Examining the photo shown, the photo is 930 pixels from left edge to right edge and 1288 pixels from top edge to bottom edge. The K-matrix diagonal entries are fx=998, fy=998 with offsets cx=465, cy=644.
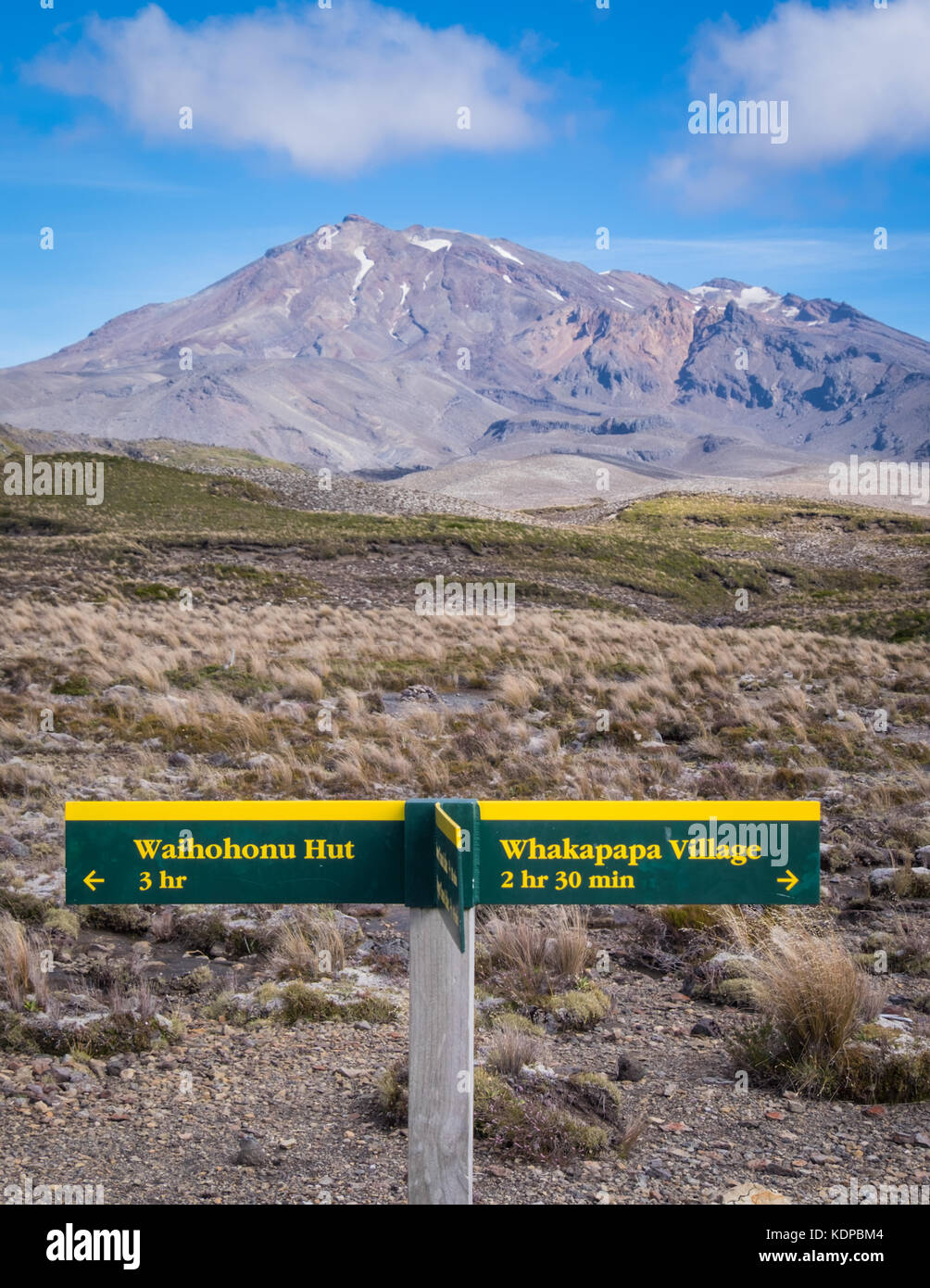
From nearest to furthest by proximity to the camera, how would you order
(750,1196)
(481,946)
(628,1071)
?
(750,1196), (628,1071), (481,946)

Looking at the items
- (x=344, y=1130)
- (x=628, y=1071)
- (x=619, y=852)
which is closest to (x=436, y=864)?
(x=619, y=852)

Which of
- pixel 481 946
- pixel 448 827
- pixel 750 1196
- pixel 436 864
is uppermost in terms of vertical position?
pixel 448 827

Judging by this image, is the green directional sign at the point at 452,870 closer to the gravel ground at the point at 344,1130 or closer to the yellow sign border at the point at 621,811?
the yellow sign border at the point at 621,811

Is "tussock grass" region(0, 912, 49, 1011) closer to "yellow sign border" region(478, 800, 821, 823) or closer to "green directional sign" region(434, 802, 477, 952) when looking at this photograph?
"green directional sign" region(434, 802, 477, 952)

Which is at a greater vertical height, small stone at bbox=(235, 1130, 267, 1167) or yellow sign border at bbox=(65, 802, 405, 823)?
yellow sign border at bbox=(65, 802, 405, 823)

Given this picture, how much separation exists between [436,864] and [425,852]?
0.04m

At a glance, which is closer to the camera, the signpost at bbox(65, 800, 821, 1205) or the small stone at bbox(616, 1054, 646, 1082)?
the signpost at bbox(65, 800, 821, 1205)

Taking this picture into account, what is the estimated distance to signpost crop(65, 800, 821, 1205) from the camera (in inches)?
97.4

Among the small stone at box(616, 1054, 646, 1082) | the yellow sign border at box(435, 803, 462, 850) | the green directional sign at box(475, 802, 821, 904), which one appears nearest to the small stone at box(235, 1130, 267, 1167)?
the small stone at box(616, 1054, 646, 1082)

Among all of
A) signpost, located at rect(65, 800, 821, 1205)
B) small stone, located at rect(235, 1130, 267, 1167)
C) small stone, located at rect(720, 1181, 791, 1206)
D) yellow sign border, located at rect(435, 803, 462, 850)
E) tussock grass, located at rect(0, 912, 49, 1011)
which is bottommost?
small stone, located at rect(720, 1181, 791, 1206)

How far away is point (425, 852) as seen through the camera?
2477mm

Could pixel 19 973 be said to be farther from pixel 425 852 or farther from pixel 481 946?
pixel 425 852

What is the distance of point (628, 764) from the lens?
1111 centimetres
